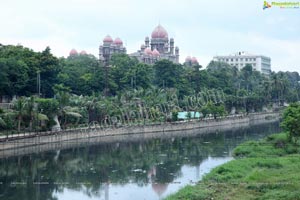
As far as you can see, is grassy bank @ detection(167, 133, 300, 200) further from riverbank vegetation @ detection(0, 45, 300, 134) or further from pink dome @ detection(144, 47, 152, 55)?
pink dome @ detection(144, 47, 152, 55)

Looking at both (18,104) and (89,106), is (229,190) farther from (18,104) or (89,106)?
(89,106)

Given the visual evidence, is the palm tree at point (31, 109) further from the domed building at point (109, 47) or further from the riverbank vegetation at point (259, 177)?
the domed building at point (109, 47)

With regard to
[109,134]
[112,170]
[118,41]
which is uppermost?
[118,41]

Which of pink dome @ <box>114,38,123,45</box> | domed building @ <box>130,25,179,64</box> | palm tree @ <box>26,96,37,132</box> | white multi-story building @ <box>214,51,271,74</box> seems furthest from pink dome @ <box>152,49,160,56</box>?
palm tree @ <box>26,96,37,132</box>

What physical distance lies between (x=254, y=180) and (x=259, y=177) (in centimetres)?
52

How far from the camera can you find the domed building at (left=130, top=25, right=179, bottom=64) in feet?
321

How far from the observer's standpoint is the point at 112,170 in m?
30.9

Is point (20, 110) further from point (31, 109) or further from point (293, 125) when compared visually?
point (293, 125)

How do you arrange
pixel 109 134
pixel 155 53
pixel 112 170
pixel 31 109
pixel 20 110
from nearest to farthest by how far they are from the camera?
pixel 112 170, pixel 20 110, pixel 31 109, pixel 109 134, pixel 155 53

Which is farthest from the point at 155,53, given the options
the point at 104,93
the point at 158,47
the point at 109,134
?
the point at 109,134

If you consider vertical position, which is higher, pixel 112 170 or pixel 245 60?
pixel 245 60

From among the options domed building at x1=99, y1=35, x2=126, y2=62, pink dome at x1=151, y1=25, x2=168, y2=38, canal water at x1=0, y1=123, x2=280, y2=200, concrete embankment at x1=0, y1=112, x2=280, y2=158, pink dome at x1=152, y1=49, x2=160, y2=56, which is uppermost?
pink dome at x1=151, y1=25, x2=168, y2=38

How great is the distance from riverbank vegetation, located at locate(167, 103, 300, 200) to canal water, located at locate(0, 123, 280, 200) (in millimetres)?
2011

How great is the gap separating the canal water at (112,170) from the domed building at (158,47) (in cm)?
5404
